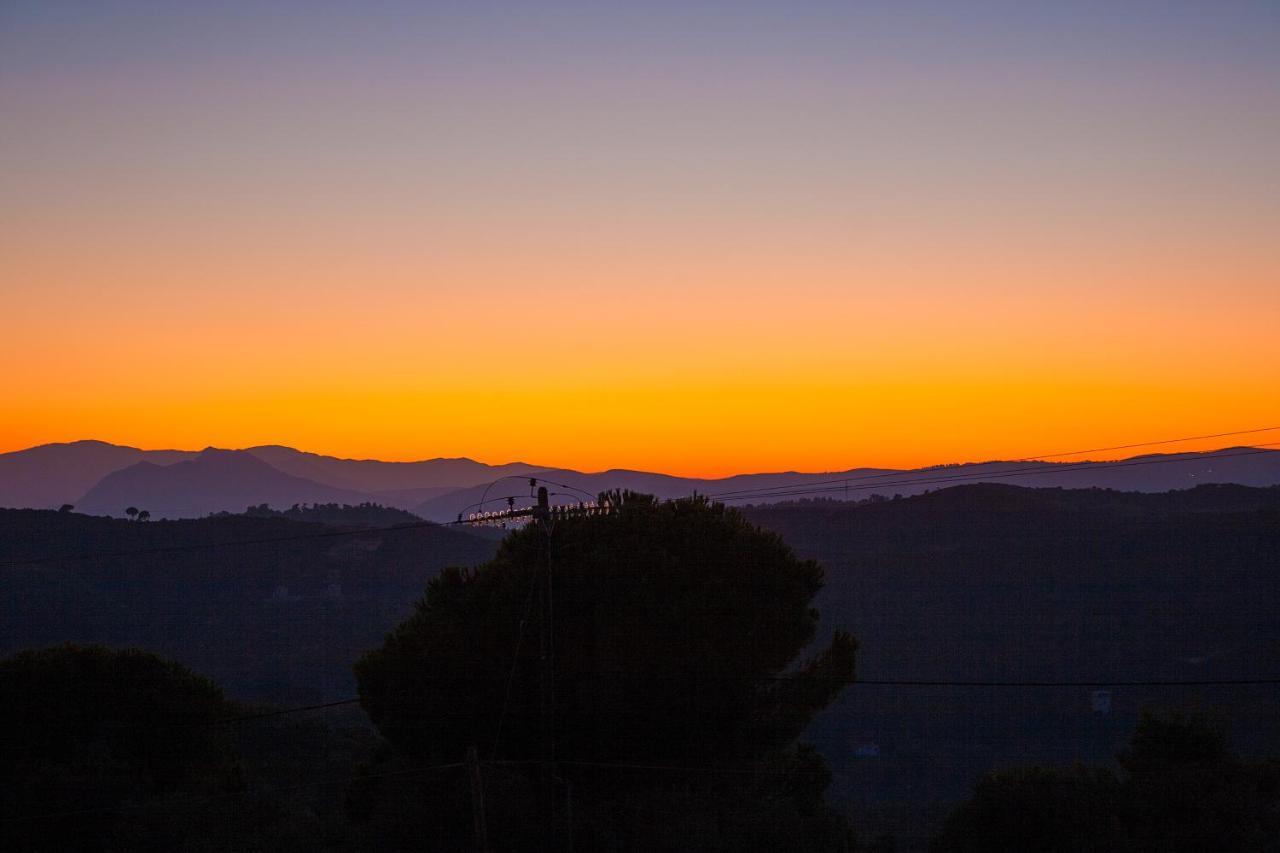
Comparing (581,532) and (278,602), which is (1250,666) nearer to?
(581,532)

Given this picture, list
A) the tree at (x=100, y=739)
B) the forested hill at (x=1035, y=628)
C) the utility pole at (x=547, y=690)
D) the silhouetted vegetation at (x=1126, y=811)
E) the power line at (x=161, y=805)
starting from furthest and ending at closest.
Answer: the forested hill at (x=1035, y=628) → the silhouetted vegetation at (x=1126, y=811) → the tree at (x=100, y=739) → the power line at (x=161, y=805) → the utility pole at (x=547, y=690)

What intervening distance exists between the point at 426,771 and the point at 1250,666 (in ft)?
135

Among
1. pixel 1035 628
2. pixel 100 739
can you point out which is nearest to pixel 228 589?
pixel 1035 628

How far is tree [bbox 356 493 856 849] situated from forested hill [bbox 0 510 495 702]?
3133cm

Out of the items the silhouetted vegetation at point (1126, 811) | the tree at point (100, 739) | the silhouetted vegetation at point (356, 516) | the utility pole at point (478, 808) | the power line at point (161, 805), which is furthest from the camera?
the silhouetted vegetation at point (356, 516)

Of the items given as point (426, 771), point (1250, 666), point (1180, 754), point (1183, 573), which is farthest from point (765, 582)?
point (1183, 573)

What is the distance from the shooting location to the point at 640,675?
2306 centimetres

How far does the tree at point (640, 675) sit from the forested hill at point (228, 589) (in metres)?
31.3

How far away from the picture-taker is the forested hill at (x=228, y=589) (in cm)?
5872

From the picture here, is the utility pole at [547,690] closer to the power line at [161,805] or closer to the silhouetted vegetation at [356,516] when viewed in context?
the power line at [161,805]

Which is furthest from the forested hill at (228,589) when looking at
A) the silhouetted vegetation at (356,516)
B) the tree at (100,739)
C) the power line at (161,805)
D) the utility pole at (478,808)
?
the utility pole at (478,808)

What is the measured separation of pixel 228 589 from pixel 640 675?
5831 cm

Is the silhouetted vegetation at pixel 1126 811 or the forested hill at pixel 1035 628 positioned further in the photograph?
the forested hill at pixel 1035 628

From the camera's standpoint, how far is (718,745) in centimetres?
2333
